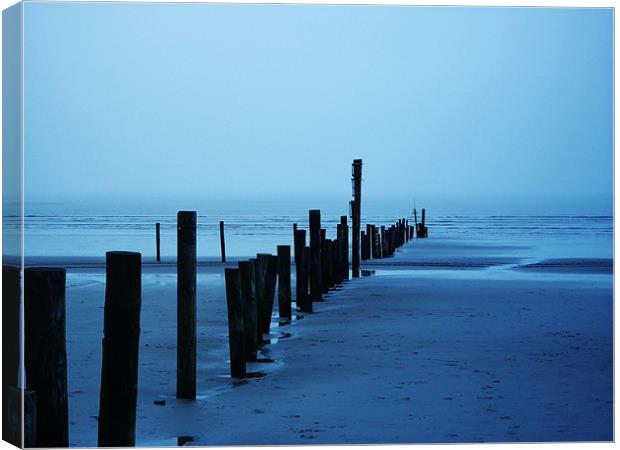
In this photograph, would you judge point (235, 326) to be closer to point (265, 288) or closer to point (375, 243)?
point (265, 288)

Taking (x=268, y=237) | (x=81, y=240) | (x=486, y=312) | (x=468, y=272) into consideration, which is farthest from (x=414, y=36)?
(x=268, y=237)

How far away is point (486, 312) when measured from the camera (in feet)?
41.1

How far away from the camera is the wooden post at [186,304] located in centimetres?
729

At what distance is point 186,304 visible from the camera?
24.0 feet

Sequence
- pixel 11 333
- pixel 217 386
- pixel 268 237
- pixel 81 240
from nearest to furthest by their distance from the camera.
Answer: pixel 11 333, pixel 217 386, pixel 81 240, pixel 268 237

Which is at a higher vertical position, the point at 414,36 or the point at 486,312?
the point at 414,36

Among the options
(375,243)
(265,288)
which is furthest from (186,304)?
(375,243)

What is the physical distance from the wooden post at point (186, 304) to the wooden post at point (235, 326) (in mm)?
952

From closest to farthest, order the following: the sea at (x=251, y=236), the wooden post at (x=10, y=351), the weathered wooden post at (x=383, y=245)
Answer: the wooden post at (x=10, y=351), the weathered wooden post at (x=383, y=245), the sea at (x=251, y=236)

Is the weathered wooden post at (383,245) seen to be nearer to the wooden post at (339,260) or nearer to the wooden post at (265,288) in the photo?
the wooden post at (339,260)

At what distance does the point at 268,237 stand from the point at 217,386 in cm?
3235

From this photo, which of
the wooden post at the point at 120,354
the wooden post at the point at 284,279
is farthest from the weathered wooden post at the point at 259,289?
the wooden post at the point at 120,354

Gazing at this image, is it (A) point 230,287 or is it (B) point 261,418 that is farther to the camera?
(A) point 230,287

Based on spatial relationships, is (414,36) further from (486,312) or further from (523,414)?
(486,312)
